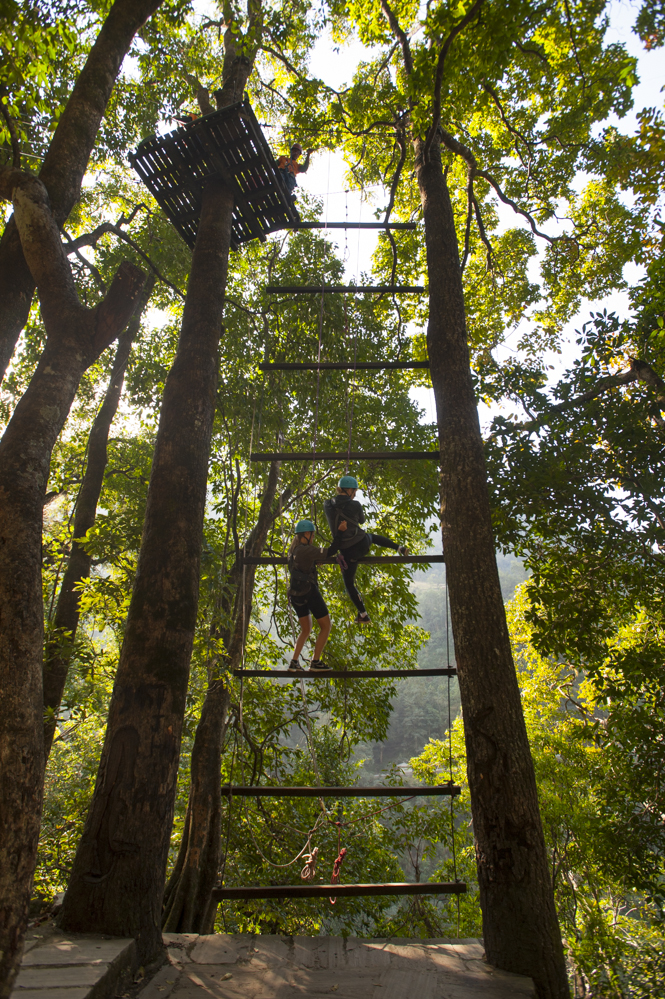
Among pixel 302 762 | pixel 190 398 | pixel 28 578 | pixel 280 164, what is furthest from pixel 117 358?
pixel 302 762

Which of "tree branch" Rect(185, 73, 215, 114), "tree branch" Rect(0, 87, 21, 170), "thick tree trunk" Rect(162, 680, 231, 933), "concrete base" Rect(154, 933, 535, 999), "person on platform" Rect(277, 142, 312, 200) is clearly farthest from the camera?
"tree branch" Rect(185, 73, 215, 114)

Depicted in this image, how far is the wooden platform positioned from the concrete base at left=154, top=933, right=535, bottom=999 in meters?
6.36

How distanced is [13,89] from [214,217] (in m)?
1.76

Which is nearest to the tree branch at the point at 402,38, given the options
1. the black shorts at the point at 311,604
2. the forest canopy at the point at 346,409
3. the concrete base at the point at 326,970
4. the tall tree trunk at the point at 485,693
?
the forest canopy at the point at 346,409

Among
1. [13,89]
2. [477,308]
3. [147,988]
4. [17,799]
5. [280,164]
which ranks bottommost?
[147,988]

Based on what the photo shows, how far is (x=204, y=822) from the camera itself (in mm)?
6148

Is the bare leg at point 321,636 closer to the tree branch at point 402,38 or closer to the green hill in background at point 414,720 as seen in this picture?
the tree branch at point 402,38

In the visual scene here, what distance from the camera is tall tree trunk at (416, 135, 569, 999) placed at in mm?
2914

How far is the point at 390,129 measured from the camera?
743cm

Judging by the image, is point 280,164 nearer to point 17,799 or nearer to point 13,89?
point 13,89

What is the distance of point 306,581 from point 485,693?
192 centimetres

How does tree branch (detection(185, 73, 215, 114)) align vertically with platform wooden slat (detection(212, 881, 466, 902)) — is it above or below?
above

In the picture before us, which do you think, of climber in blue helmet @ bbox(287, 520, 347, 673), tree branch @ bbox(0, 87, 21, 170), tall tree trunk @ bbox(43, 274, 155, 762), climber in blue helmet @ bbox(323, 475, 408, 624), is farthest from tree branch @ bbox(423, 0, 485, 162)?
tall tree trunk @ bbox(43, 274, 155, 762)

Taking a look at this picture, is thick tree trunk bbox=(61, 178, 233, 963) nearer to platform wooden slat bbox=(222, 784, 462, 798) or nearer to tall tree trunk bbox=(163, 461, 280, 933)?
platform wooden slat bbox=(222, 784, 462, 798)
